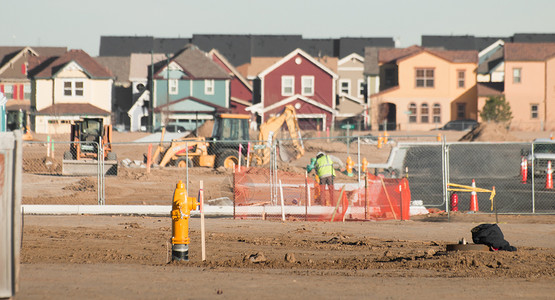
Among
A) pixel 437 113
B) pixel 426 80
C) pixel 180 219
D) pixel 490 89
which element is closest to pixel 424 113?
pixel 437 113

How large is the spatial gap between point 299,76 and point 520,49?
58.2 feet

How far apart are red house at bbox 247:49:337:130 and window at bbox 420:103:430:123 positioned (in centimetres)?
708

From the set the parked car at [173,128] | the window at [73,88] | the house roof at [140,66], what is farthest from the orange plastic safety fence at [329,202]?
the house roof at [140,66]

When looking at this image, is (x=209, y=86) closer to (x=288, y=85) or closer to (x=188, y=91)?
(x=188, y=91)

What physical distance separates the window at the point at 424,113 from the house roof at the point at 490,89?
4247 mm

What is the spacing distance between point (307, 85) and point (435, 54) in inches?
421

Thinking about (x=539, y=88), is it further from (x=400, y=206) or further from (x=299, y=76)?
(x=400, y=206)

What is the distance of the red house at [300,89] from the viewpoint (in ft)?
209

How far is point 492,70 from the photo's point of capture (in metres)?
66.9

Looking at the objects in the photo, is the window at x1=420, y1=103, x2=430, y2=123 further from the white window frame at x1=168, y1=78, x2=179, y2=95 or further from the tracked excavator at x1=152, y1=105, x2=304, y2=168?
the tracked excavator at x1=152, y1=105, x2=304, y2=168

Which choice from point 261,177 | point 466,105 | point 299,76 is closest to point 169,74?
point 299,76

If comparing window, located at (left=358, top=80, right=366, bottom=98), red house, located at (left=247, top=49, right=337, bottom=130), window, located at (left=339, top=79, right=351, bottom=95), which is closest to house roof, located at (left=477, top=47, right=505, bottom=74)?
window, located at (left=358, top=80, right=366, bottom=98)

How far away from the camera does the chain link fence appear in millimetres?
22922

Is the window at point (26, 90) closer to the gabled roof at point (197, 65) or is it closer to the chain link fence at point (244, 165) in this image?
the gabled roof at point (197, 65)
